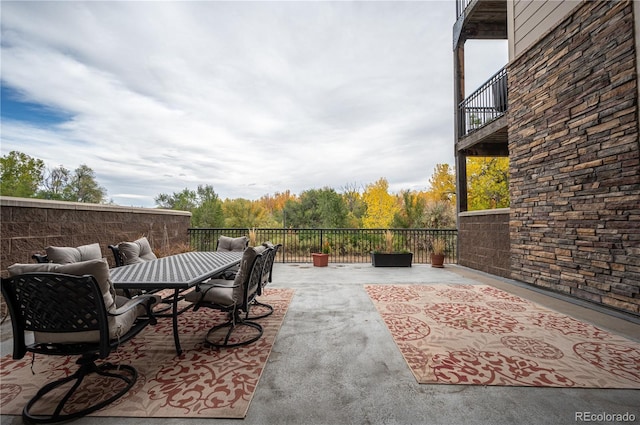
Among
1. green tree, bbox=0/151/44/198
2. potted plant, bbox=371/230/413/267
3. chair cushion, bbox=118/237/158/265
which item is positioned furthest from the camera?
green tree, bbox=0/151/44/198

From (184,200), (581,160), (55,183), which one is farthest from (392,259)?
(55,183)

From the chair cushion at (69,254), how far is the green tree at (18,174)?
11113 mm

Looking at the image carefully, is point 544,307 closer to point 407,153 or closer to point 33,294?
point 33,294

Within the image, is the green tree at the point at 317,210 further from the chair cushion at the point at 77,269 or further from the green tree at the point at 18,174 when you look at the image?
the green tree at the point at 18,174

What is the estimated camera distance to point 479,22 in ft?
22.0

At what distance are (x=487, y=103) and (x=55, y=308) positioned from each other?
8.52m

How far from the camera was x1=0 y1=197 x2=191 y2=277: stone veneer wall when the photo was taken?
2.97 meters

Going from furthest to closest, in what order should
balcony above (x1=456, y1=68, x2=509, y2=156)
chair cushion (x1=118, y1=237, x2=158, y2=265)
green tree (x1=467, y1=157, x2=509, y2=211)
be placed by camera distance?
1. green tree (x1=467, y1=157, x2=509, y2=211)
2. balcony above (x1=456, y1=68, x2=509, y2=156)
3. chair cushion (x1=118, y1=237, x2=158, y2=265)

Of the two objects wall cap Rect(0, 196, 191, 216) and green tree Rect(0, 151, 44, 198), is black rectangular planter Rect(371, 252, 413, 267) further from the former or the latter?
green tree Rect(0, 151, 44, 198)

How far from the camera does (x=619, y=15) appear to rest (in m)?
3.09

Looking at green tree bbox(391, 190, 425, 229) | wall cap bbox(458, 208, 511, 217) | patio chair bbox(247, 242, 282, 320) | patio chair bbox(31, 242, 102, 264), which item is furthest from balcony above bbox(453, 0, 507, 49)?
patio chair bbox(31, 242, 102, 264)

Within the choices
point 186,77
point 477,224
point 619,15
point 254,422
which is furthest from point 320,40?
point 254,422

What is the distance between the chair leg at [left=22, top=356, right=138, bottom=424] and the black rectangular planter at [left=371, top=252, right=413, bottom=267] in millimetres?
5743

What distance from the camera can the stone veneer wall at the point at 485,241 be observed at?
5338 millimetres
